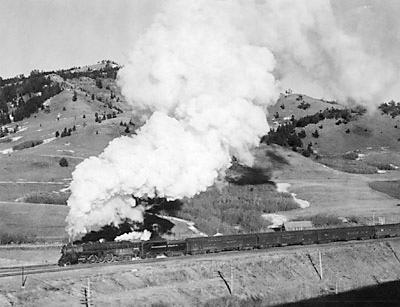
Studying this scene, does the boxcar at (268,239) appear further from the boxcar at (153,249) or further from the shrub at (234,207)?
the shrub at (234,207)

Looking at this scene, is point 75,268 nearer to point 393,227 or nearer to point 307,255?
point 307,255

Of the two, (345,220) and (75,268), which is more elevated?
(345,220)

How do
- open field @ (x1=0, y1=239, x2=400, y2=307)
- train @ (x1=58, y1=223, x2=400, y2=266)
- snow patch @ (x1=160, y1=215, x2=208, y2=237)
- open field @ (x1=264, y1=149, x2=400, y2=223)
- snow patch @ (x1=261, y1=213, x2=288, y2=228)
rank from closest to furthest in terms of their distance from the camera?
open field @ (x1=0, y1=239, x2=400, y2=307), train @ (x1=58, y1=223, x2=400, y2=266), snow patch @ (x1=160, y1=215, x2=208, y2=237), snow patch @ (x1=261, y1=213, x2=288, y2=228), open field @ (x1=264, y1=149, x2=400, y2=223)

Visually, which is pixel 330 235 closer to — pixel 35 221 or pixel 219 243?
pixel 219 243

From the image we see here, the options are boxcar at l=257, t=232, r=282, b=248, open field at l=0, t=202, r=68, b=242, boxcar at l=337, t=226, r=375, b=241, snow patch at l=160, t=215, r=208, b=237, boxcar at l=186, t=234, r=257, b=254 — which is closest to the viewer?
boxcar at l=186, t=234, r=257, b=254

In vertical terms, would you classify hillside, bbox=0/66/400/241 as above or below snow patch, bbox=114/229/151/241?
above

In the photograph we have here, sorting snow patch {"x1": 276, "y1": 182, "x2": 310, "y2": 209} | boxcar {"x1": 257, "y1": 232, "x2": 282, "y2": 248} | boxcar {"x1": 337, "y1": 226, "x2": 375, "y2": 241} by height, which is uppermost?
snow patch {"x1": 276, "y1": 182, "x2": 310, "y2": 209}

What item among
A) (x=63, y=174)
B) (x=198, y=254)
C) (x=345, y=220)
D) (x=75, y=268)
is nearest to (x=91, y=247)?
(x=75, y=268)

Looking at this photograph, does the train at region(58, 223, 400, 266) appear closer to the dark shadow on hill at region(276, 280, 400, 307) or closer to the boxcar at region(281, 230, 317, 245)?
the boxcar at region(281, 230, 317, 245)

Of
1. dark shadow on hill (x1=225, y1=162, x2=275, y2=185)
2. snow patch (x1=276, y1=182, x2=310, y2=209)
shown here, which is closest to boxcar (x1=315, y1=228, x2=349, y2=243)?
snow patch (x1=276, y1=182, x2=310, y2=209)
